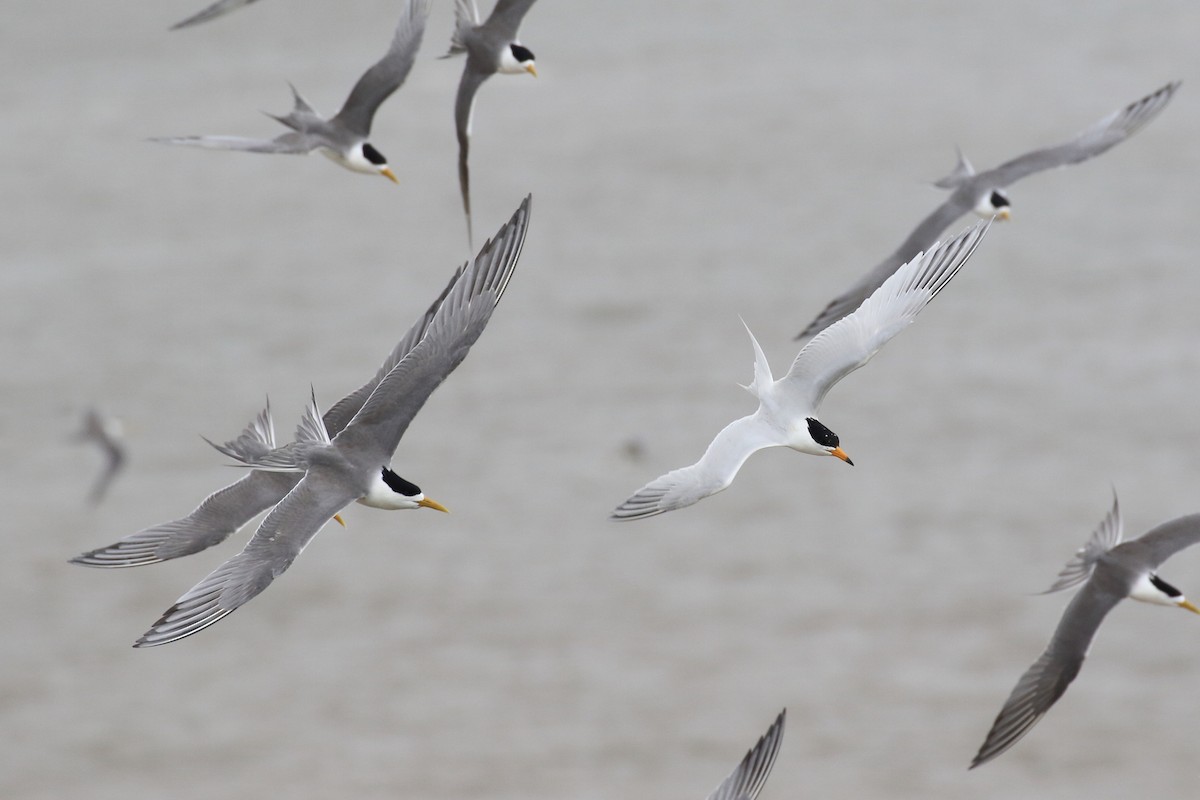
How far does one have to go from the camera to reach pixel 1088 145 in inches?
291

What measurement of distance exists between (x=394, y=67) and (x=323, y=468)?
5.75 feet

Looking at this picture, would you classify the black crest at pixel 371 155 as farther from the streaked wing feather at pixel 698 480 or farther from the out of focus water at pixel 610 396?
the out of focus water at pixel 610 396

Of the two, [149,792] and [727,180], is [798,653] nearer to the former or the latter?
[149,792]

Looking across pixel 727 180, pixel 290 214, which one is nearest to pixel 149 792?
pixel 290 214

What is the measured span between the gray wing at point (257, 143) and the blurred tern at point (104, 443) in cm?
777

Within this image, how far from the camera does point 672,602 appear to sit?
49.6ft

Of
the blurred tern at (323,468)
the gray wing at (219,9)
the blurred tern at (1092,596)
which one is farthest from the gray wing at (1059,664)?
the gray wing at (219,9)

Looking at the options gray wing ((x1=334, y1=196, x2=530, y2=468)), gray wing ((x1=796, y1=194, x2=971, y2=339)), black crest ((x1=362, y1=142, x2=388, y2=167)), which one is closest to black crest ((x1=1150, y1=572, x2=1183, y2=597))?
gray wing ((x1=796, y1=194, x2=971, y2=339))

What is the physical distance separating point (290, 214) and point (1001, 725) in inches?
615

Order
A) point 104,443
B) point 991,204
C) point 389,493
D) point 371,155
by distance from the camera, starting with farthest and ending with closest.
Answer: point 104,443 → point 991,204 → point 371,155 → point 389,493

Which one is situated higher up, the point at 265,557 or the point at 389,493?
the point at 389,493

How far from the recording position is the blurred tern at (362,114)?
6.57 metres


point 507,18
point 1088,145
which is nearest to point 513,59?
point 507,18

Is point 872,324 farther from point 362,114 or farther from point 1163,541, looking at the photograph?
point 362,114
